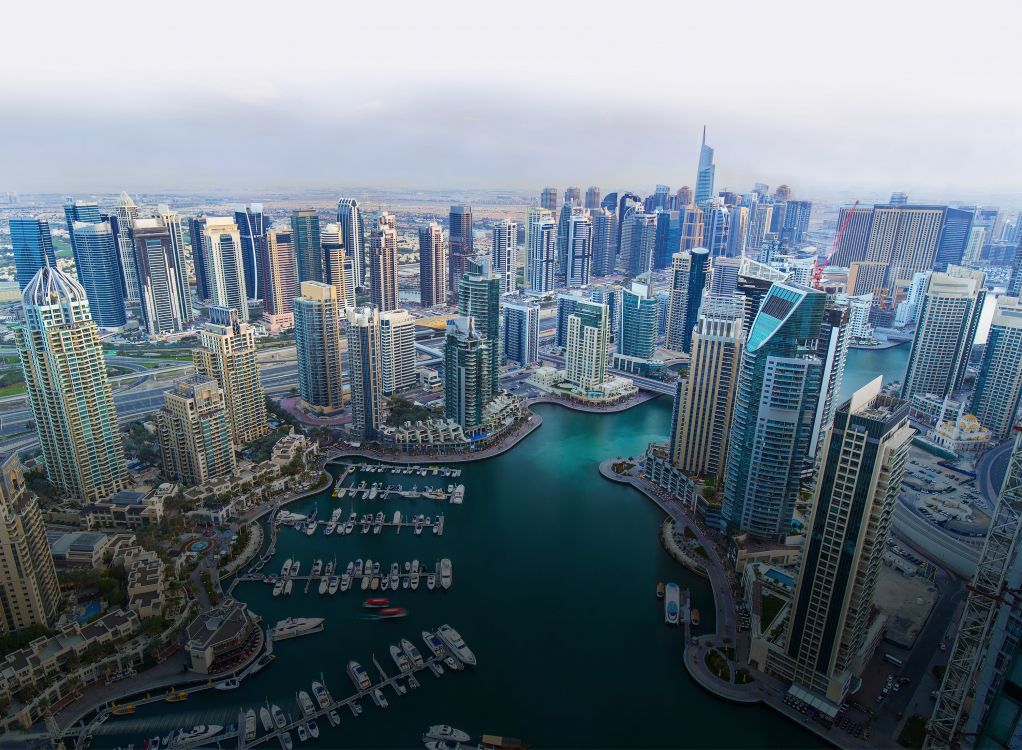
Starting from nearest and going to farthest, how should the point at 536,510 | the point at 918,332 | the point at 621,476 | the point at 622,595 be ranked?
the point at 622,595 → the point at 536,510 → the point at 621,476 → the point at 918,332

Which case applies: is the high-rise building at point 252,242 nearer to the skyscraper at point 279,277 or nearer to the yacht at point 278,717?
the skyscraper at point 279,277

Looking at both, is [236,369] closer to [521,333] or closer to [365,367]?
[365,367]

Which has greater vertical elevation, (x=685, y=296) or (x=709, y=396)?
(x=685, y=296)

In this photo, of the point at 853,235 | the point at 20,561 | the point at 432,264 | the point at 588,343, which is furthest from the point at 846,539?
the point at 853,235

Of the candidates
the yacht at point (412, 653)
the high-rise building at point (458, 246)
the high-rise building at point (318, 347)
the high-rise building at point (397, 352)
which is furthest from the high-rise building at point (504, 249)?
the yacht at point (412, 653)

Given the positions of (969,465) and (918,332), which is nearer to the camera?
(969,465)

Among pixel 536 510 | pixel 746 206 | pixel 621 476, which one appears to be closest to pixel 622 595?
pixel 536 510

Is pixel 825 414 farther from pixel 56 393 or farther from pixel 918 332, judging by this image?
pixel 56 393
